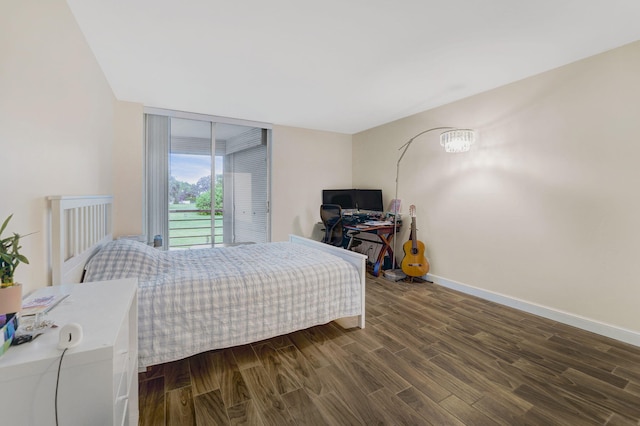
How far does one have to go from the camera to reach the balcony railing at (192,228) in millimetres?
3973

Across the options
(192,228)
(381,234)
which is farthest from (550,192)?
(192,228)

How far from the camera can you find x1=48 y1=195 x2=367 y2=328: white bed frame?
4.82ft

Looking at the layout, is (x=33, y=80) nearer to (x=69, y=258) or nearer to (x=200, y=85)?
(x=69, y=258)

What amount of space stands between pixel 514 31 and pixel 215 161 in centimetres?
386

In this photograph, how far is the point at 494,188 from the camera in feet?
→ 9.98

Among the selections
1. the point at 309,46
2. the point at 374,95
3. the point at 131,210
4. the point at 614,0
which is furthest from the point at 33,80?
the point at 614,0

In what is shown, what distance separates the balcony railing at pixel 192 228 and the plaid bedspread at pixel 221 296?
1740mm

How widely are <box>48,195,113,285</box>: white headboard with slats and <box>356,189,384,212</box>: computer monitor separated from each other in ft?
11.5

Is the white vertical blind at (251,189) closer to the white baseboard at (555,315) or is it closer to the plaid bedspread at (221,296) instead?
the plaid bedspread at (221,296)

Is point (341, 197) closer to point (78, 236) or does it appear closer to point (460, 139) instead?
point (460, 139)

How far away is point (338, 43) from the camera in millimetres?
2141

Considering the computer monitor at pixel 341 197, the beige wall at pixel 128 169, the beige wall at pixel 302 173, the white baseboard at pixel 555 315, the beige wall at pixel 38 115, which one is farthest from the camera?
the computer monitor at pixel 341 197

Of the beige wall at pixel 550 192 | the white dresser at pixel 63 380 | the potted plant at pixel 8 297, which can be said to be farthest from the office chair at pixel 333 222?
the potted plant at pixel 8 297

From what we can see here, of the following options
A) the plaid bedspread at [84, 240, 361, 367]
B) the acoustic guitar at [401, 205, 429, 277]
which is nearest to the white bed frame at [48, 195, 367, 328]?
the plaid bedspread at [84, 240, 361, 367]
